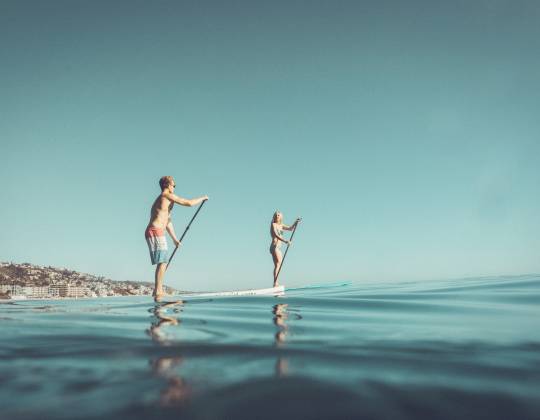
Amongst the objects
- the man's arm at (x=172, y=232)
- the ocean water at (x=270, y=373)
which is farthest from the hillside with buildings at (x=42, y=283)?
the ocean water at (x=270, y=373)

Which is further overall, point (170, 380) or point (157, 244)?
point (157, 244)

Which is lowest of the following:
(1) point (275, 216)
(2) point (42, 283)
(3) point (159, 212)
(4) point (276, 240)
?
(2) point (42, 283)

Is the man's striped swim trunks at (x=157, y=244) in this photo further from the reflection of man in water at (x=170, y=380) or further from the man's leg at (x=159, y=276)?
the reflection of man in water at (x=170, y=380)

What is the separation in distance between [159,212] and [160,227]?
1.11ft

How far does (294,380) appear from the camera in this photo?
1.41 metres

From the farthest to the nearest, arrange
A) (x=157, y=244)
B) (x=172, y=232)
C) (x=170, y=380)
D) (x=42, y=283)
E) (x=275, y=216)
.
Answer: (x=42, y=283)
(x=275, y=216)
(x=172, y=232)
(x=157, y=244)
(x=170, y=380)

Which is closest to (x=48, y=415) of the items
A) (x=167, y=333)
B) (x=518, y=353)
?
(x=167, y=333)

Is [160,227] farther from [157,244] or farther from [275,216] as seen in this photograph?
[275,216]

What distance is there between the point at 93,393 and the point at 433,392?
1.18m

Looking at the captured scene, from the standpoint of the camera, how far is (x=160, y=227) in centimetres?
828

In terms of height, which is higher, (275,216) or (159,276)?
(275,216)

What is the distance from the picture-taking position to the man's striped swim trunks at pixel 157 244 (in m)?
8.11

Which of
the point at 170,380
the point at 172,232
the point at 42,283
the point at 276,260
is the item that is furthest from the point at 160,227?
the point at 42,283

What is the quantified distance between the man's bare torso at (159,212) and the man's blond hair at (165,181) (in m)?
0.23
